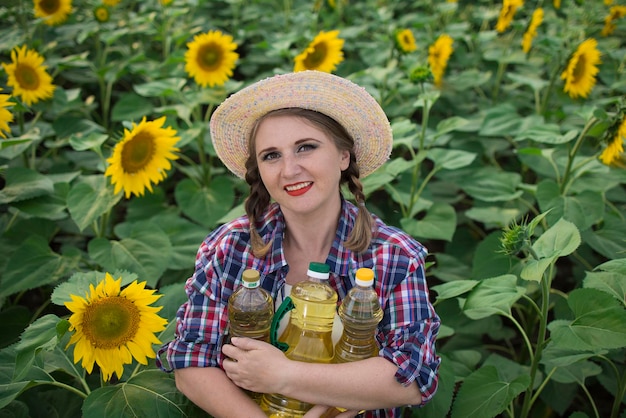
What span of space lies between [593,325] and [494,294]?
27cm

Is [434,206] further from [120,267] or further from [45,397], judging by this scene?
[45,397]

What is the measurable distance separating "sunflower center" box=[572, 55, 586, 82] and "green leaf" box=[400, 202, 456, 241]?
1.15m

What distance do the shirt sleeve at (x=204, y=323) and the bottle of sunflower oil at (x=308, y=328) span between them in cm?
17

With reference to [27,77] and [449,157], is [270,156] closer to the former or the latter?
[449,157]

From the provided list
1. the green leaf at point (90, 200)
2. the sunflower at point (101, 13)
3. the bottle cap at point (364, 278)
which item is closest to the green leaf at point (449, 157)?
the bottle cap at point (364, 278)

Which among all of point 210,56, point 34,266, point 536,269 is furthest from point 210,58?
point 536,269

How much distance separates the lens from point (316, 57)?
2.91 m

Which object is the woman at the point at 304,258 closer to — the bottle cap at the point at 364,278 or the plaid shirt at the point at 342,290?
the plaid shirt at the point at 342,290

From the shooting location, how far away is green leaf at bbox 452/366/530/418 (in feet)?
5.32

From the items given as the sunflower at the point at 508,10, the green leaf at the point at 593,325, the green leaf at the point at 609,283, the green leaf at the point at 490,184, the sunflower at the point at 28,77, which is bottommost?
the green leaf at the point at 593,325

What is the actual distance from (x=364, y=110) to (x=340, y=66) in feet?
8.47

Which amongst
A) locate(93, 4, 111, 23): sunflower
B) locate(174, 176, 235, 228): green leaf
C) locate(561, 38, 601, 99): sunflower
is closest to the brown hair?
locate(174, 176, 235, 228): green leaf

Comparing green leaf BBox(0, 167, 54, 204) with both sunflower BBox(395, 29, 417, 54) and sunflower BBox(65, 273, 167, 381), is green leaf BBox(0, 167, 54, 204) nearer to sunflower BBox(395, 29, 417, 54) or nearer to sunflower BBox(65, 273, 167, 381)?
sunflower BBox(65, 273, 167, 381)

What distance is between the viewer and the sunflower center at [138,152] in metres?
2.00
